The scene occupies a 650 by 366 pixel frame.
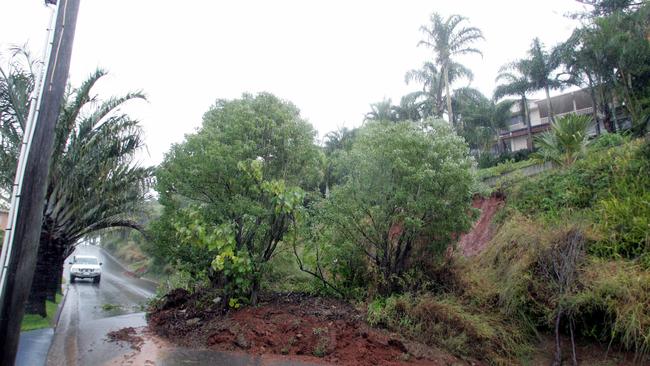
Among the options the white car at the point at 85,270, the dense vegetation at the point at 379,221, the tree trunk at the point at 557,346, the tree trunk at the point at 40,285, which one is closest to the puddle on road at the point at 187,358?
the dense vegetation at the point at 379,221

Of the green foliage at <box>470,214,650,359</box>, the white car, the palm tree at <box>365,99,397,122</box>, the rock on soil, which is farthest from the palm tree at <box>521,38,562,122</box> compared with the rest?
the white car

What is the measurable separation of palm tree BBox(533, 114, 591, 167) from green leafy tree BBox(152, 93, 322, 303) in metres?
8.22

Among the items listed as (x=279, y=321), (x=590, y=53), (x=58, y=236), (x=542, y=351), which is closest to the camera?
(x=542, y=351)

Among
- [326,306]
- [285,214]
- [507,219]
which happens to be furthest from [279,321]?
[507,219]

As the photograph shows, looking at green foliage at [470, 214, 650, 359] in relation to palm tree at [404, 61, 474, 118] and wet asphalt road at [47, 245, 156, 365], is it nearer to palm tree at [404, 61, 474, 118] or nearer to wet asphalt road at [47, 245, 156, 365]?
wet asphalt road at [47, 245, 156, 365]

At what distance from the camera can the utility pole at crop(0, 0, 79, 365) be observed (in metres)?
4.18

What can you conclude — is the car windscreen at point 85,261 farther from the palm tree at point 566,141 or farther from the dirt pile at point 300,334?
the palm tree at point 566,141

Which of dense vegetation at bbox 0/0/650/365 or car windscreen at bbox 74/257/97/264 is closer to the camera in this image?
dense vegetation at bbox 0/0/650/365

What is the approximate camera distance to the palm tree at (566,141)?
13.5m

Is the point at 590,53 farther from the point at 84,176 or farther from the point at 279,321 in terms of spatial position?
the point at 84,176

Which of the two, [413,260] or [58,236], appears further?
[58,236]

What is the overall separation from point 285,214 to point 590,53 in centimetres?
1953

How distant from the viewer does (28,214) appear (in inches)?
169

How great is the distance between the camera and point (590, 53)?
70.9 ft
